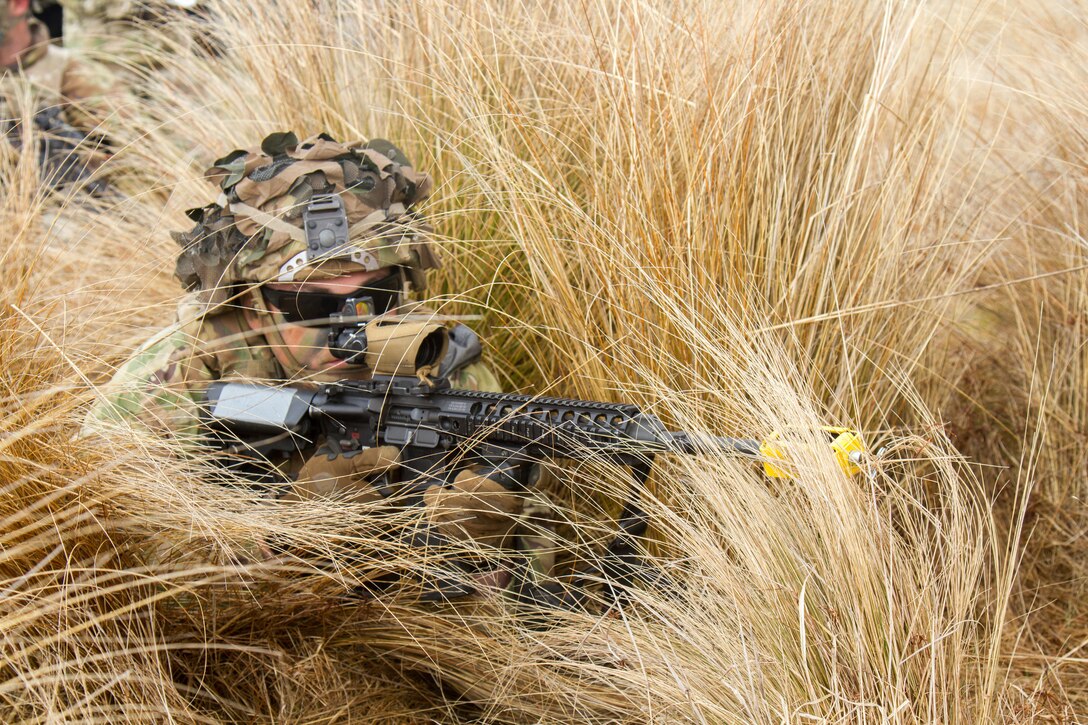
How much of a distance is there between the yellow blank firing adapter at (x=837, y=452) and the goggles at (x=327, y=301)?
1.09 metres

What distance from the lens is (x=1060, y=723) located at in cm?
204

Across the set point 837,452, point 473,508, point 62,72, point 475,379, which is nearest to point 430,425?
point 473,508

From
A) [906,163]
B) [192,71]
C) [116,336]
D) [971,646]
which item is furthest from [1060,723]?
[192,71]

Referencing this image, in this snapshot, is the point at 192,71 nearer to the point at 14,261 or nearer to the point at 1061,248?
the point at 14,261

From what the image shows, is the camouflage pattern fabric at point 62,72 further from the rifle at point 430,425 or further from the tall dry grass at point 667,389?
the rifle at point 430,425

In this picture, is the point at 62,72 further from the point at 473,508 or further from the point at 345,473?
the point at 473,508

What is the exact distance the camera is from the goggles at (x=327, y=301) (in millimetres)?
2508

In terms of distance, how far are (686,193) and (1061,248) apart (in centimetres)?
123

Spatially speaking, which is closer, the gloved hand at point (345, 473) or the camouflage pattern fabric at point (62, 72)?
the gloved hand at point (345, 473)

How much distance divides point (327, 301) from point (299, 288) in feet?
0.26

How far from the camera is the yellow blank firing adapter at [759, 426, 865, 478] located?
6.43 ft

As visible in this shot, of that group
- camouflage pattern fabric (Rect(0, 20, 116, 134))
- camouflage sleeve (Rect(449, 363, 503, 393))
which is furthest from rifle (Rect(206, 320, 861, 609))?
camouflage pattern fabric (Rect(0, 20, 116, 134))

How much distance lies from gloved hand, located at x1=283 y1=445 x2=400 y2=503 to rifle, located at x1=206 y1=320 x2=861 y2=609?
2 centimetres

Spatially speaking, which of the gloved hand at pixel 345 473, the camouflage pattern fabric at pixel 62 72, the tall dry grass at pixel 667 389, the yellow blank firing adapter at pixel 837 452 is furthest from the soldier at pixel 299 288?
the camouflage pattern fabric at pixel 62 72
